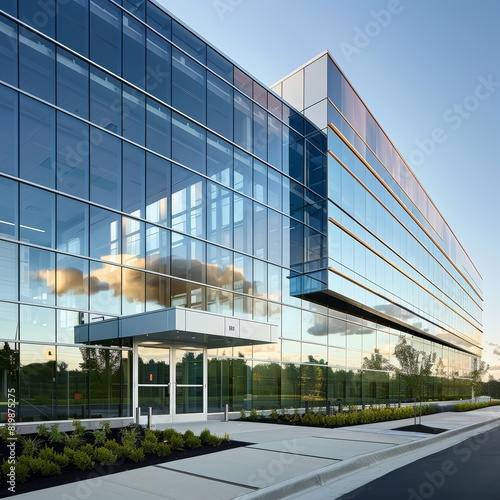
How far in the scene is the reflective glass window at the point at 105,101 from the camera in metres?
19.1

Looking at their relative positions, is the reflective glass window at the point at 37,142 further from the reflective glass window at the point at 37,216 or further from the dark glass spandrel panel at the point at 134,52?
the dark glass spandrel panel at the point at 134,52

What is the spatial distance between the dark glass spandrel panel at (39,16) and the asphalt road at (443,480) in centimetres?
1603

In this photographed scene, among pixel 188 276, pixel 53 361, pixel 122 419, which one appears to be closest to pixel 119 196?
pixel 188 276

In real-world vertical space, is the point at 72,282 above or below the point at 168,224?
below

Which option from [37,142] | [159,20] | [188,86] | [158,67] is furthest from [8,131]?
[188,86]

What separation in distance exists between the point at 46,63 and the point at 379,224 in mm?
25356

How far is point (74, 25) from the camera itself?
18.7 m

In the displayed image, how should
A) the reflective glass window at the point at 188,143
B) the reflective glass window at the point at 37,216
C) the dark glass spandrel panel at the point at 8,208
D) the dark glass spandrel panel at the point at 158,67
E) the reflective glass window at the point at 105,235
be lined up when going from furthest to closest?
the reflective glass window at the point at 188,143 < the dark glass spandrel panel at the point at 158,67 < the reflective glass window at the point at 105,235 < the reflective glass window at the point at 37,216 < the dark glass spandrel panel at the point at 8,208

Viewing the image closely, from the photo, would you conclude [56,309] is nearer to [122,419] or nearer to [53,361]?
[53,361]

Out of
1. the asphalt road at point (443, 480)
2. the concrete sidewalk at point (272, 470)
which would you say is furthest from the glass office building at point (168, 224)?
the asphalt road at point (443, 480)

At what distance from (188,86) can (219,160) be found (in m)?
3.35

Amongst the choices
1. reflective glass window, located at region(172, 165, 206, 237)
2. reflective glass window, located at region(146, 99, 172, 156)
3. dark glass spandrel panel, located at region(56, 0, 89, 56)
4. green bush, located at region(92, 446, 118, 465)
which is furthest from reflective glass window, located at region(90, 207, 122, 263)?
green bush, located at region(92, 446, 118, 465)

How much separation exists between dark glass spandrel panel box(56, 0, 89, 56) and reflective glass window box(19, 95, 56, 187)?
2.61 metres

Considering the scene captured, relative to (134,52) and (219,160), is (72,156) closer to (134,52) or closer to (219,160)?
(134,52)
